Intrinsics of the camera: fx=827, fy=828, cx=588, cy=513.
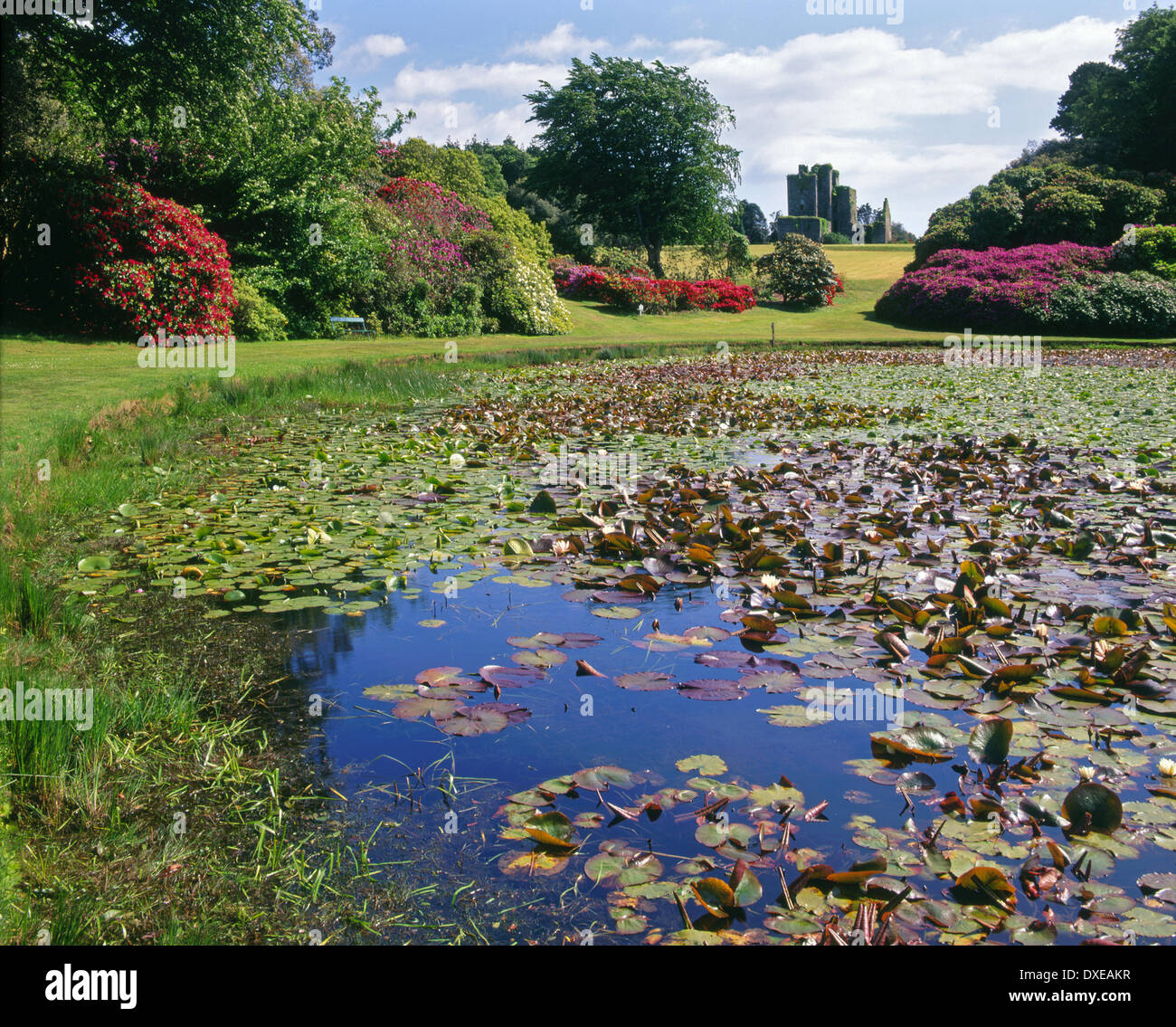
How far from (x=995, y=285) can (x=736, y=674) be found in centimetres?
2741

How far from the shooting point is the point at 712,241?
125ft

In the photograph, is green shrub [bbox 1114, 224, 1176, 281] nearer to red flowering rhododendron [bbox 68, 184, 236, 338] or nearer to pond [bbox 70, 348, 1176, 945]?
pond [bbox 70, 348, 1176, 945]

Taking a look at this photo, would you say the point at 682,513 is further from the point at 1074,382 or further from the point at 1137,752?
the point at 1074,382

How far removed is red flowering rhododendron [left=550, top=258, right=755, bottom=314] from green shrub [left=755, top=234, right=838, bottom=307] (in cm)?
361

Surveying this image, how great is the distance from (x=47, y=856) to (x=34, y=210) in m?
16.6

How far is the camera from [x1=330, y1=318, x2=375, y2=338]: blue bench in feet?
62.8

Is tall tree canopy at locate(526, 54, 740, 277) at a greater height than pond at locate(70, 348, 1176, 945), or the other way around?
tall tree canopy at locate(526, 54, 740, 277)

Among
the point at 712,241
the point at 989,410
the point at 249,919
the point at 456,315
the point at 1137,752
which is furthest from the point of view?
the point at 712,241

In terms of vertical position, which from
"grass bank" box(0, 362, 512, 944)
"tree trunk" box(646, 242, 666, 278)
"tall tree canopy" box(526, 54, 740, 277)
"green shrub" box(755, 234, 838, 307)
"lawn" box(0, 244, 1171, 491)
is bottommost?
"grass bank" box(0, 362, 512, 944)

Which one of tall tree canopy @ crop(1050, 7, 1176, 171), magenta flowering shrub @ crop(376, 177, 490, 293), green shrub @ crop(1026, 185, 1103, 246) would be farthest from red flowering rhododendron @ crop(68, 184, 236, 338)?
tall tree canopy @ crop(1050, 7, 1176, 171)

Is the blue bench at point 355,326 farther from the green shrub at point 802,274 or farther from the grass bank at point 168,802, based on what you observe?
the green shrub at point 802,274

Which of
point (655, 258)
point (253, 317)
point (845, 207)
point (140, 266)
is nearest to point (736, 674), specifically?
point (140, 266)

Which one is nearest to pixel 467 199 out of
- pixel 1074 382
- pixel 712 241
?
pixel 712 241

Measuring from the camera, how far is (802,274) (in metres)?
34.3
